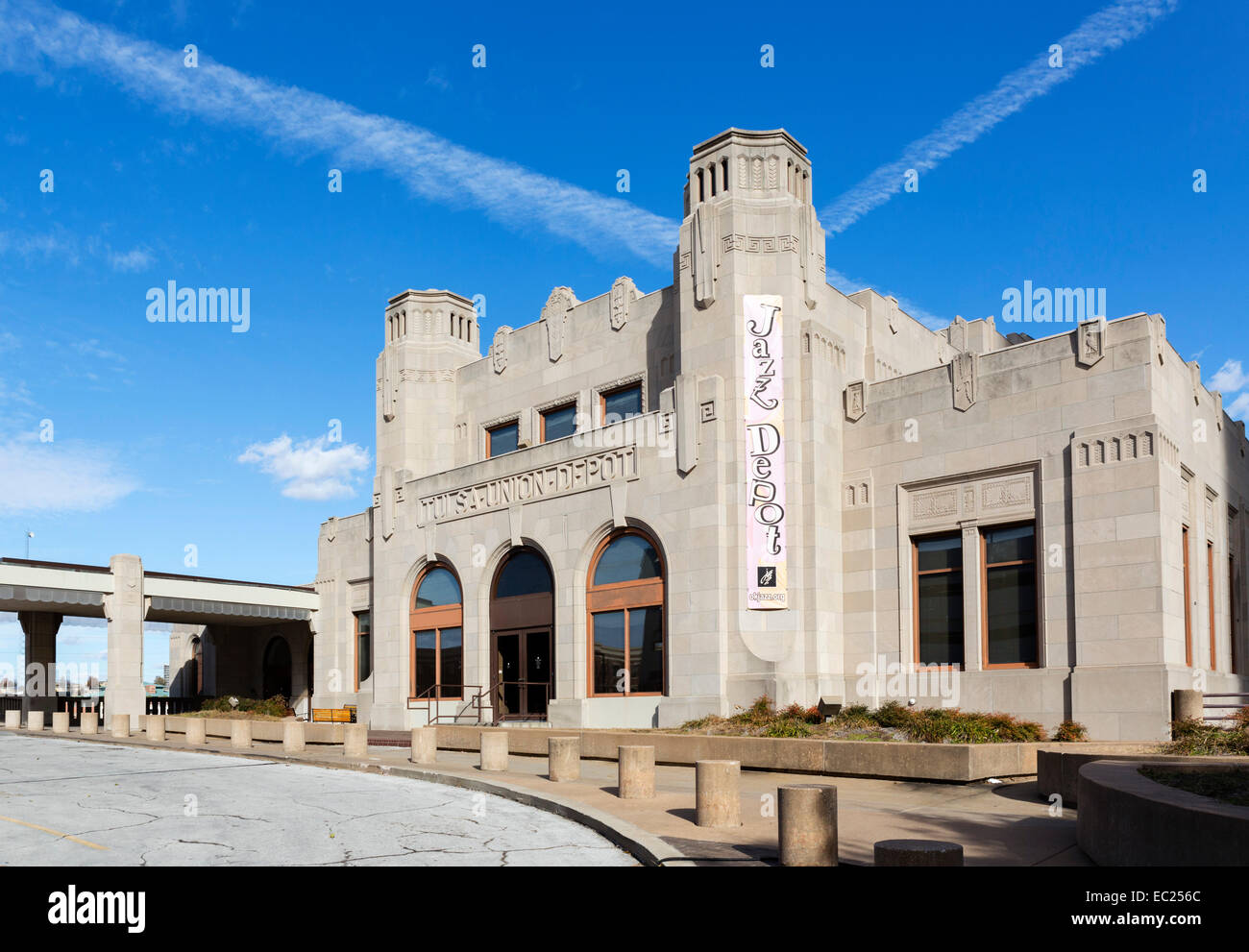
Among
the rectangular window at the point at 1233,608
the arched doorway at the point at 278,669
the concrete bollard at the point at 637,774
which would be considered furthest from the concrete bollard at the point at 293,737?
the arched doorway at the point at 278,669

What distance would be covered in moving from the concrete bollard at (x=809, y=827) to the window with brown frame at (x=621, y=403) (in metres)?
23.0

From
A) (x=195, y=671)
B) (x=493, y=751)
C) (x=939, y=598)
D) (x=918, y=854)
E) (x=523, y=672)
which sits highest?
(x=939, y=598)

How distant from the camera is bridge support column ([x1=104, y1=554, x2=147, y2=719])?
126 ft

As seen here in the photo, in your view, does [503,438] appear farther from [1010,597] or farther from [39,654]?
[39,654]

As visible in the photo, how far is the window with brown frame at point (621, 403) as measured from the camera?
32.5 m

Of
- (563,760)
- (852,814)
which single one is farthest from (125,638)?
(852,814)

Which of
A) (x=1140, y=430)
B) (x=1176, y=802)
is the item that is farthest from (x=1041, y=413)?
(x=1176, y=802)

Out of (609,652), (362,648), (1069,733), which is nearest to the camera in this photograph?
(1069,733)

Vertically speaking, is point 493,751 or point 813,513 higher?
point 813,513

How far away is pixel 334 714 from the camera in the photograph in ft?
126

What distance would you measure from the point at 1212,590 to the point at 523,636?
18546 mm

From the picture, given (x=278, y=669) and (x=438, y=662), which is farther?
(x=278, y=669)
